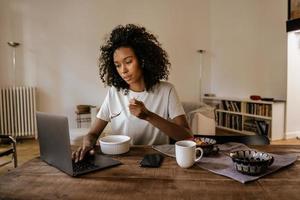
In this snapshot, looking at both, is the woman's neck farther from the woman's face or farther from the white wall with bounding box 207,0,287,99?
the white wall with bounding box 207,0,287,99

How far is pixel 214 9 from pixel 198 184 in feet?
15.5

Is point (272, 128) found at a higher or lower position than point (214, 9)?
lower

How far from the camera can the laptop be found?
3.03ft

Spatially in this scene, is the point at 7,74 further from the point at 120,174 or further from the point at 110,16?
the point at 120,174

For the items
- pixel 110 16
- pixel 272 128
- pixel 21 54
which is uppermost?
pixel 110 16

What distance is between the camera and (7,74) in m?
4.21

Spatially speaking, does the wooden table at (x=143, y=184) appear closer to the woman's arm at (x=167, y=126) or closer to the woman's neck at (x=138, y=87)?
the woman's arm at (x=167, y=126)

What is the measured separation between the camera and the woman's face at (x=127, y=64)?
4.83ft

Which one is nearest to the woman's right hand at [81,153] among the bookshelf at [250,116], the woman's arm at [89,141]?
the woman's arm at [89,141]

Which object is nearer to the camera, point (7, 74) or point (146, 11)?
point (7, 74)

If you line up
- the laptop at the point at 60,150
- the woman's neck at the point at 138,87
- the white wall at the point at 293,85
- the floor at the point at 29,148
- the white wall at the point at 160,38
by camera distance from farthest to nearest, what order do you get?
the white wall at the point at 160,38 → the white wall at the point at 293,85 → the floor at the point at 29,148 → the woman's neck at the point at 138,87 → the laptop at the point at 60,150

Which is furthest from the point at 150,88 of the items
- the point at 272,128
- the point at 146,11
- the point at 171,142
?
the point at 146,11

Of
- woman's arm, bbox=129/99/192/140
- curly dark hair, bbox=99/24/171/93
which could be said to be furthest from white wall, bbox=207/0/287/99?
woman's arm, bbox=129/99/192/140

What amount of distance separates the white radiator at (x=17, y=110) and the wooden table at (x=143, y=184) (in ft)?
11.3
